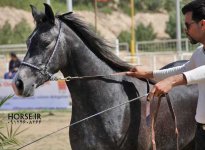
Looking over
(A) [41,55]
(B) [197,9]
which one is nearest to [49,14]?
(A) [41,55]

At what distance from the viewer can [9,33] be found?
40750 millimetres

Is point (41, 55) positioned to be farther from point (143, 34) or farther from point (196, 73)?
point (143, 34)

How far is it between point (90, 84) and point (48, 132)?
6364 millimetres

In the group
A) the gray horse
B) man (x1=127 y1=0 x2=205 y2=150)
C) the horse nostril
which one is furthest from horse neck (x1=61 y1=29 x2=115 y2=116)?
man (x1=127 y1=0 x2=205 y2=150)

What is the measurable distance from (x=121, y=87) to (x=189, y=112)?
92cm

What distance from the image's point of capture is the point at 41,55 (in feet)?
16.8

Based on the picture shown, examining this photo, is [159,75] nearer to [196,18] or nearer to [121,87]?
[121,87]

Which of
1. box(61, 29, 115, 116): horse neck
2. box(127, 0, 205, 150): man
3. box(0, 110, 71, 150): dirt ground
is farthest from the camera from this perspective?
box(0, 110, 71, 150): dirt ground

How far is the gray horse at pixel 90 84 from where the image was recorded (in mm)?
5109

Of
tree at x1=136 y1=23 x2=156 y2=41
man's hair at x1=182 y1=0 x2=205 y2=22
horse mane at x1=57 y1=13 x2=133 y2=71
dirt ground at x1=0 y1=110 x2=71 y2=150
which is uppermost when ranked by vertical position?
man's hair at x1=182 y1=0 x2=205 y2=22

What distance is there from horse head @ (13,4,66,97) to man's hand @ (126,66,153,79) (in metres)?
0.70

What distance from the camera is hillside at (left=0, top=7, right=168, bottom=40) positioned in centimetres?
4469

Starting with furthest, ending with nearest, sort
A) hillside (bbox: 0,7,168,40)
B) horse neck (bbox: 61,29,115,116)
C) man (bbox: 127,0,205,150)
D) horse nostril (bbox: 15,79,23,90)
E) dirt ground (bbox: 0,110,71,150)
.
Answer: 1. hillside (bbox: 0,7,168,40)
2. dirt ground (bbox: 0,110,71,150)
3. horse neck (bbox: 61,29,115,116)
4. horse nostril (bbox: 15,79,23,90)
5. man (bbox: 127,0,205,150)

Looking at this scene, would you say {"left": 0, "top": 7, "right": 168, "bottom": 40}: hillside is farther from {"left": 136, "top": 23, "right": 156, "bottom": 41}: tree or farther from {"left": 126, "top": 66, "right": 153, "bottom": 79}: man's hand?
{"left": 126, "top": 66, "right": 153, "bottom": 79}: man's hand
